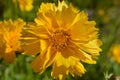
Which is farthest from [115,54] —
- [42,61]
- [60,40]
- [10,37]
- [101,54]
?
[42,61]

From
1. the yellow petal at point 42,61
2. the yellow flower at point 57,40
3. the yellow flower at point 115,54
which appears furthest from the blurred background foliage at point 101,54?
the yellow petal at point 42,61

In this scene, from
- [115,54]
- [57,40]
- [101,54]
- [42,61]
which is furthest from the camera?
[115,54]

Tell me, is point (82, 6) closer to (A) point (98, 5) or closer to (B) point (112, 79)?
(A) point (98, 5)

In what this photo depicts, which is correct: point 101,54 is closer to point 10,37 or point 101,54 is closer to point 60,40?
point 10,37

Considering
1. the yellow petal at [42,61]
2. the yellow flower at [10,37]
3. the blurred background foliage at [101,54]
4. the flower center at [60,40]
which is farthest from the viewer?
the blurred background foliage at [101,54]

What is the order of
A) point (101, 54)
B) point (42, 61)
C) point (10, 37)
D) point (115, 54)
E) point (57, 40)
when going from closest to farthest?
point (42, 61) < point (57, 40) < point (10, 37) < point (101, 54) < point (115, 54)

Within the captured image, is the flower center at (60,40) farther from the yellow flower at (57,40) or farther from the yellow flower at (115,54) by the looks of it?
the yellow flower at (115,54)

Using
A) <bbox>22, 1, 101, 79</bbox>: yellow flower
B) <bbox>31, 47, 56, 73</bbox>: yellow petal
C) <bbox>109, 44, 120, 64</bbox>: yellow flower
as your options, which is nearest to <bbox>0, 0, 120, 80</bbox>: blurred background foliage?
<bbox>109, 44, 120, 64</bbox>: yellow flower
